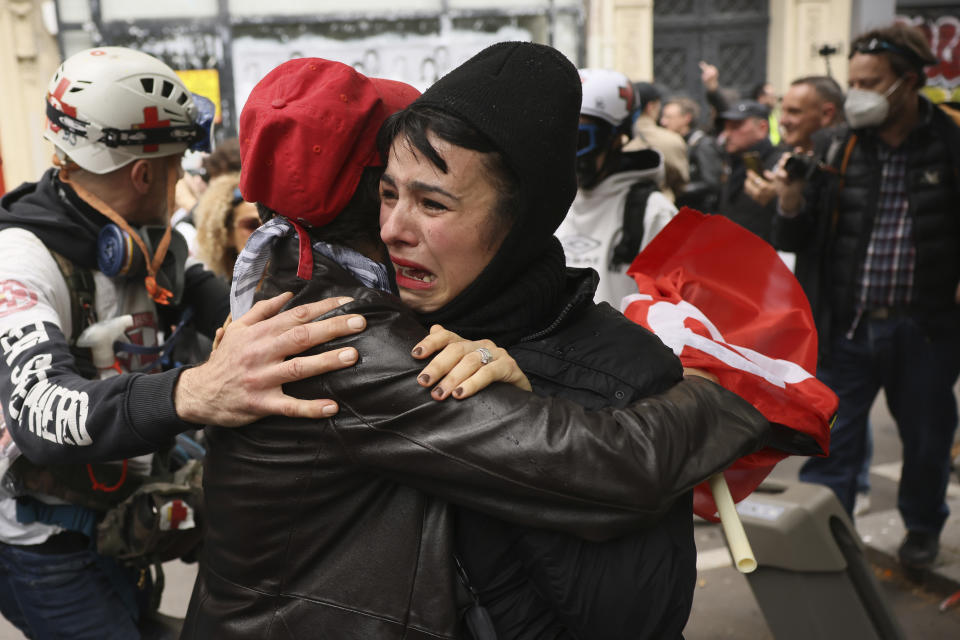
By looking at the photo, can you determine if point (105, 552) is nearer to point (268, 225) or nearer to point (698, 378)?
point (268, 225)

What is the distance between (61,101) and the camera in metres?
2.29

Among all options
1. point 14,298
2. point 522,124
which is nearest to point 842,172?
point 522,124

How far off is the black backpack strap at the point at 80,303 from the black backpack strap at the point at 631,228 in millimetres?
2176

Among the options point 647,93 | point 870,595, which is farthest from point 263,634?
point 647,93

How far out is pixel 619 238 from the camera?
149 inches

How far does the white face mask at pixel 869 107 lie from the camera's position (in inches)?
156

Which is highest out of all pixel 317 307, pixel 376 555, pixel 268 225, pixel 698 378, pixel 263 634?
pixel 268 225

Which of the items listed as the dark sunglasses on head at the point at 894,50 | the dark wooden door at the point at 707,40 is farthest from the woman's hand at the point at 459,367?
the dark wooden door at the point at 707,40

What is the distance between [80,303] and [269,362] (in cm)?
109

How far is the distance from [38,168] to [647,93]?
763 centimetres

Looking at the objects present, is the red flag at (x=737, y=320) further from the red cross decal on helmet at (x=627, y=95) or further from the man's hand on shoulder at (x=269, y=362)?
the red cross decal on helmet at (x=627, y=95)

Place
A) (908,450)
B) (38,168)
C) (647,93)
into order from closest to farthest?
(908,450) < (647,93) < (38,168)

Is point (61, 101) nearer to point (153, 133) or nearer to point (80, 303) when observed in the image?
point (153, 133)

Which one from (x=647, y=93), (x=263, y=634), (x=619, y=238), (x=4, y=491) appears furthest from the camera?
(x=647, y=93)
